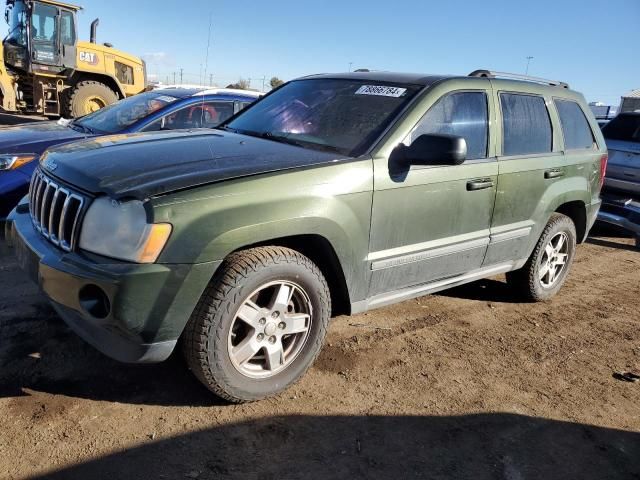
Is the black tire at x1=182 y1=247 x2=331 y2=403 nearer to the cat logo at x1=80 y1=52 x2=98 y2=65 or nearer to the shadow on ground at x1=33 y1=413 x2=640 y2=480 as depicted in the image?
the shadow on ground at x1=33 y1=413 x2=640 y2=480

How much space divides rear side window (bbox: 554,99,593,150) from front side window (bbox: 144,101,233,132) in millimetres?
3419

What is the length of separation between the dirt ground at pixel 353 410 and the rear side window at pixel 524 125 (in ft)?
4.74

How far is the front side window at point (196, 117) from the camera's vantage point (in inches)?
239

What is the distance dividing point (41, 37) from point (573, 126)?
14.0 m

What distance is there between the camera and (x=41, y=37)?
14.2 m

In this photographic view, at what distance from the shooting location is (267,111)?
4215 millimetres

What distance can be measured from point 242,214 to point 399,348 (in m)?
1.71

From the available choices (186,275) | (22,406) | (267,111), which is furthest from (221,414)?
(267,111)

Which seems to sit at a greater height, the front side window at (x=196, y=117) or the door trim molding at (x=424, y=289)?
the front side window at (x=196, y=117)

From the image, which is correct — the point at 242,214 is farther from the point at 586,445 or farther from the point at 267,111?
the point at 586,445

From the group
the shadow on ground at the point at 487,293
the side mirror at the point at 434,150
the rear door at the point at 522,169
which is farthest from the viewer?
the shadow on ground at the point at 487,293

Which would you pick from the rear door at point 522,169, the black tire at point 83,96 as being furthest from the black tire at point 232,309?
the black tire at point 83,96

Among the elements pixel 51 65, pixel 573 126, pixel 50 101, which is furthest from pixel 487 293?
pixel 50 101

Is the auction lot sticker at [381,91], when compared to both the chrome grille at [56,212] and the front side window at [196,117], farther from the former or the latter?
the front side window at [196,117]
